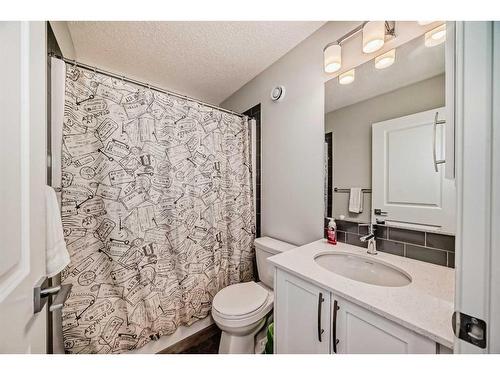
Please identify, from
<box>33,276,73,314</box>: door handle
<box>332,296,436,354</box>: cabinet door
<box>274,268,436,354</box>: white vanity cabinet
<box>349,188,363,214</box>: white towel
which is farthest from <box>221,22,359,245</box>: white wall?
<box>33,276,73,314</box>: door handle

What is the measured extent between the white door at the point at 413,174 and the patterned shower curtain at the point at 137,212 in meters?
1.16

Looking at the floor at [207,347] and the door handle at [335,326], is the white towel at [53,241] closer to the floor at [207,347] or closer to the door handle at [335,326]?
the door handle at [335,326]

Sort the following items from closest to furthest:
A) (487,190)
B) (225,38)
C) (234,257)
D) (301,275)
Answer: (487,190)
(301,275)
(225,38)
(234,257)

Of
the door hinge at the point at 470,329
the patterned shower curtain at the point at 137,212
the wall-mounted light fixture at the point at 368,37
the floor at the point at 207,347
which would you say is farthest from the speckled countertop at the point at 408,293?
the wall-mounted light fixture at the point at 368,37

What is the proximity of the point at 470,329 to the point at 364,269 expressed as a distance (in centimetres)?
69

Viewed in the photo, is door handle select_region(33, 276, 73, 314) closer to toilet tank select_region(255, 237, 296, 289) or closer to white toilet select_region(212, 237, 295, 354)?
white toilet select_region(212, 237, 295, 354)

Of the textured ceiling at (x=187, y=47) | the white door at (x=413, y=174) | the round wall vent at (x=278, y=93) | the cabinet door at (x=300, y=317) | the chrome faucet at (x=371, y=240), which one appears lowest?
the cabinet door at (x=300, y=317)

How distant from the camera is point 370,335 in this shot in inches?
26.5

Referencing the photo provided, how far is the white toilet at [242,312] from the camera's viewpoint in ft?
3.89

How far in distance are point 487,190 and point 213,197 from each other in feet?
4.80

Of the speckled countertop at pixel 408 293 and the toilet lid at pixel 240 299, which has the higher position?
the speckled countertop at pixel 408 293
